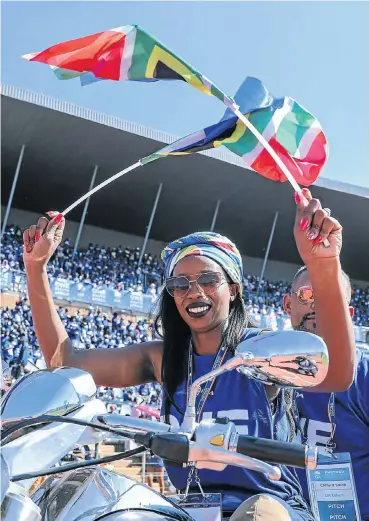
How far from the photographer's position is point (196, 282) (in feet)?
6.55

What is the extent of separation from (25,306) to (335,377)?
16.2m

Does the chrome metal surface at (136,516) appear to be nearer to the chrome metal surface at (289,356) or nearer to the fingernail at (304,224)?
the chrome metal surface at (289,356)

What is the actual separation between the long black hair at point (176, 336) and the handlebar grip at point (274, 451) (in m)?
0.83

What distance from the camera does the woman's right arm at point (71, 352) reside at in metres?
2.23

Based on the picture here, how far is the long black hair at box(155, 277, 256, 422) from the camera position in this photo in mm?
2043

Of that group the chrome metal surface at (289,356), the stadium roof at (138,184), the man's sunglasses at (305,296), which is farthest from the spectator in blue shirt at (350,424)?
the stadium roof at (138,184)

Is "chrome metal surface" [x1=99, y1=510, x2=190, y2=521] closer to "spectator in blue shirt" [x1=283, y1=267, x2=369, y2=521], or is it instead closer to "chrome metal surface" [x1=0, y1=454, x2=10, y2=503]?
"chrome metal surface" [x1=0, y1=454, x2=10, y2=503]

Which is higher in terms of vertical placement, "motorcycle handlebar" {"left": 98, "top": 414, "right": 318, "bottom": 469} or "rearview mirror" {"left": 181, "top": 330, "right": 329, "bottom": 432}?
"rearview mirror" {"left": 181, "top": 330, "right": 329, "bottom": 432}

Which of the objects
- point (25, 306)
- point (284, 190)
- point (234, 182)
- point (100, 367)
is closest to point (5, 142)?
point (25, 306)

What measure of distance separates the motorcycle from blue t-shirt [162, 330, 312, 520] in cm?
48

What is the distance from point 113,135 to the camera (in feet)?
72.3

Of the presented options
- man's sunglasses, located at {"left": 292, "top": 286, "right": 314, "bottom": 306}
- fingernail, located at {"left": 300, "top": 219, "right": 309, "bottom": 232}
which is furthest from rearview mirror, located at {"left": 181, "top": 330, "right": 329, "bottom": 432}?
man's sunglasses, located at {"left": 292, "top": 286, "right": 314, "bottom": 306}

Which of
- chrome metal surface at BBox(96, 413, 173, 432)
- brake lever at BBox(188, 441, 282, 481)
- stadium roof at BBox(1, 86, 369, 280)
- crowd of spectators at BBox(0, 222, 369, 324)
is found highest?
stadium roof at BBox(1, 86, 369, 280)

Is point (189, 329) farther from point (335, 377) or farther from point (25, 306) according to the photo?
point (25, 306)
